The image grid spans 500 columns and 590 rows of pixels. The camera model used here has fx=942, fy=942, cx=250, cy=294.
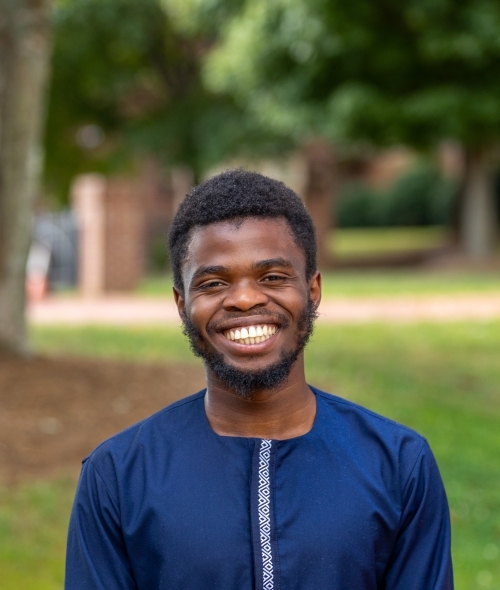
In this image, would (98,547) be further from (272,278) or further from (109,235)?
(109,235)

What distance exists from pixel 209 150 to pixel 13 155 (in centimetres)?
1226

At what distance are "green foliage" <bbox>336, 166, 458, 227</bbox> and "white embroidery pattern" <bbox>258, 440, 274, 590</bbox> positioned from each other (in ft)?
96.2

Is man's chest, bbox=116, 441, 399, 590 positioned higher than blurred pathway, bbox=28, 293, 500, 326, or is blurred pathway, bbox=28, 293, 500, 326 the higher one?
blurred pathway, bbox=28, 293, 500, 326

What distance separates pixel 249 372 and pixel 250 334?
0.28 feet

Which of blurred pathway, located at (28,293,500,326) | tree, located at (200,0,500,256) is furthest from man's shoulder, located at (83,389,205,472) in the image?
tree, located at (200,0,500,256)

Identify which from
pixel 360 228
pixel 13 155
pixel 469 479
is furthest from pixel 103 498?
pixel 360 228

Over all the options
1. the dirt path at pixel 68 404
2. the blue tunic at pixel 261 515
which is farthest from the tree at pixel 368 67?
the blue tunic at pixel 261 515

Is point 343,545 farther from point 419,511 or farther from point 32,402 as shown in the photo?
point 32,402

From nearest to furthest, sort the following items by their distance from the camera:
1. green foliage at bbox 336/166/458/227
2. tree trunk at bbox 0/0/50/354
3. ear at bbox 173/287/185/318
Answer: ear at bbox 173/287/185/318, tree trunk at bbox 0/0/50/354, green foliage at bbox 336/166/458/227

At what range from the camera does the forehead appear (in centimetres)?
211

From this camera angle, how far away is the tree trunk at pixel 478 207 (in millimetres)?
21922

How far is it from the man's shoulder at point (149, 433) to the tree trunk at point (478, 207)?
20.3m

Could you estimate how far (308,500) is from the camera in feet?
6.54

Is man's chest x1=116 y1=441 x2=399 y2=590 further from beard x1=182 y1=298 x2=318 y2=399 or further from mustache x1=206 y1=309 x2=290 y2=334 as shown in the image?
mustache x1=206 y1=309 x2=290 y2=334
